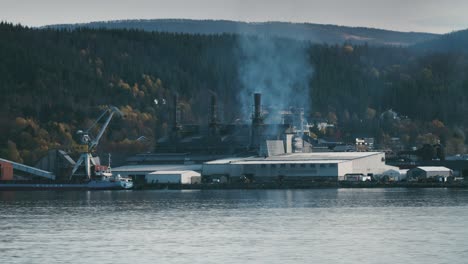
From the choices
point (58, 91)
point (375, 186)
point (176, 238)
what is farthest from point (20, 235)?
point (58, 91)

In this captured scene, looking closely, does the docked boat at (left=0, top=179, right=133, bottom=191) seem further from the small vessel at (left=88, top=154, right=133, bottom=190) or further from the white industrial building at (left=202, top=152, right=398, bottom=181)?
the white industrial building at (left=202, top=152, right=398, bottom=181)

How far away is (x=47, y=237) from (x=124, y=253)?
8179 mm

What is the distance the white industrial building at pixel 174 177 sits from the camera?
396ft

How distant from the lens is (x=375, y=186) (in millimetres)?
115875

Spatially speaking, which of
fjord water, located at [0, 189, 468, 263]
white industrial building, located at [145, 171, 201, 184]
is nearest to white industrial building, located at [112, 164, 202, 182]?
white industrial building, located at [145, 171, 201, 184]

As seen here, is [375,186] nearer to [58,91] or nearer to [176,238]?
[176,238]

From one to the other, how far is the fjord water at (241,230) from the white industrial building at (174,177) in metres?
27.7

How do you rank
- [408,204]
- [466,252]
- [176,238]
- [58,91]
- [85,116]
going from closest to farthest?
[466,252]
[176,238]
[408,204]
[85,116]
[58,91]

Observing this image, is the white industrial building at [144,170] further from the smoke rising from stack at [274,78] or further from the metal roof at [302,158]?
the smoke rising from stack at [274,78]

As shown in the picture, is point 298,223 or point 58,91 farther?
point 58,91

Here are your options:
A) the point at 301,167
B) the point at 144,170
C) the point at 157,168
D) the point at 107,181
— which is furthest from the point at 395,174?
the point at 107,181

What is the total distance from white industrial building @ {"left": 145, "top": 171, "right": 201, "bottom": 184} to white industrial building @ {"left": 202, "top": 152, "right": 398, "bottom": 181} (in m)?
1.51

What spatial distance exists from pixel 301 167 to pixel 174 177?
1211 cm

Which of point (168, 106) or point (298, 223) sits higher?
point (168, 106)
